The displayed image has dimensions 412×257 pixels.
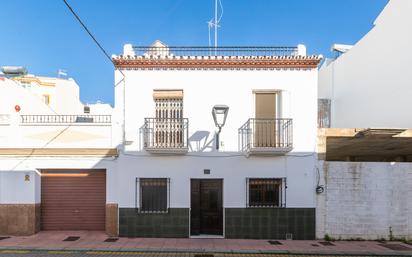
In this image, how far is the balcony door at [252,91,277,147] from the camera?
→ 33.2ft

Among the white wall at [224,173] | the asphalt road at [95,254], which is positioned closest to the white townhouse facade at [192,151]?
the white wall at [224,173]

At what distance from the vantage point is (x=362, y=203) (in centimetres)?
992

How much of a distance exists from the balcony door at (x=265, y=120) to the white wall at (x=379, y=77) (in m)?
6.84

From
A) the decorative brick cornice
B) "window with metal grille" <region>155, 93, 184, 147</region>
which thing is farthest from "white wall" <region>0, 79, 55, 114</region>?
"window with metal grille" <region>155, 93, 184, 147</region>

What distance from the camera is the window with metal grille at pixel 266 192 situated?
10023 millimetres

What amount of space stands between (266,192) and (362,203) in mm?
3466

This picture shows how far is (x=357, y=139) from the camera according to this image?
1043 cm

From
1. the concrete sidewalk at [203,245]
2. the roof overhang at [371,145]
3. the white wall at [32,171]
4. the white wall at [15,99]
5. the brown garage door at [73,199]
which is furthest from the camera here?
the white wall at [15,99]

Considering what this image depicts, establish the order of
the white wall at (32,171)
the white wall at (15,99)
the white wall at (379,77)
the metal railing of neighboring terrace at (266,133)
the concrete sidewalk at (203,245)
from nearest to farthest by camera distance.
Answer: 1. the concrete sidewalk at (203,245)
2. the metal railing of neighboring terrace at (266,133)
3. the white wall at (32,171)
4. the white wall at (15,99)
5. the white wall at (379,77)

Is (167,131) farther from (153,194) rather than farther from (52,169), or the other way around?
(52,169)

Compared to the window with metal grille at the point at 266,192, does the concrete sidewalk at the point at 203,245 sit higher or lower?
lower

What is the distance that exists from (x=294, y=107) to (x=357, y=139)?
9.19 feet

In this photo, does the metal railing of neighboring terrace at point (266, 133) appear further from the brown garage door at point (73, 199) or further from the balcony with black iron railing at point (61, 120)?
the brown garage door at point (73, 199)

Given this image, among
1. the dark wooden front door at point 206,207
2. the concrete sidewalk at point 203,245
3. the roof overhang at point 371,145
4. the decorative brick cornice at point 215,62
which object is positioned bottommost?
the concrete sidewalk at point 203,245
